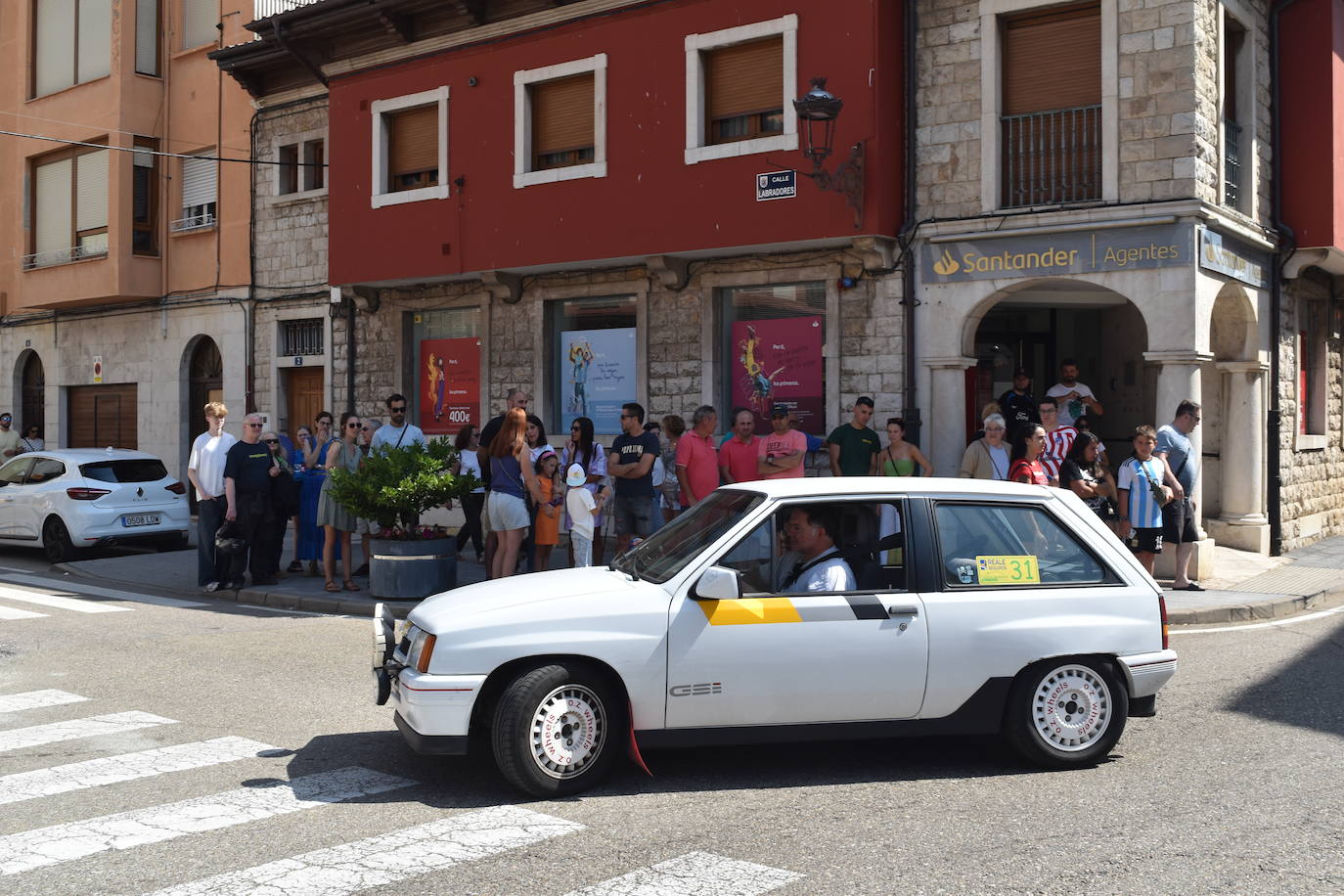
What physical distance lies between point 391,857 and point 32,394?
25068 millimetres

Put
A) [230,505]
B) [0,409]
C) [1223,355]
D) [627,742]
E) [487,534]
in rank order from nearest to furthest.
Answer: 1. [627,742]
2. [487,534]
3. [230,505]
4. [1223,355]
5. [0,409]

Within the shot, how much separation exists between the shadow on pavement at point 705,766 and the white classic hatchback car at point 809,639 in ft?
0.72

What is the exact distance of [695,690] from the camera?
580 cm

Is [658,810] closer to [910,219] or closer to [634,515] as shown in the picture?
[634,515]

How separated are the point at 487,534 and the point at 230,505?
282cm

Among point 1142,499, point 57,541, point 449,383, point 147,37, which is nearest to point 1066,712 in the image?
point 1142,499

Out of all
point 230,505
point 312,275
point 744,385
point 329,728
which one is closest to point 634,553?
point 329,728

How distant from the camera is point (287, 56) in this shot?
20.4 meters

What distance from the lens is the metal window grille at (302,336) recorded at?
20719 millimetres

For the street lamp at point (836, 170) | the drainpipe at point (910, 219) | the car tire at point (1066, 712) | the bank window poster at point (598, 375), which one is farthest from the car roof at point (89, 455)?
the car tire at point (1066, 712)

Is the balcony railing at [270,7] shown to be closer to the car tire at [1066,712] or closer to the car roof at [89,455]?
the car roof at [89,455]

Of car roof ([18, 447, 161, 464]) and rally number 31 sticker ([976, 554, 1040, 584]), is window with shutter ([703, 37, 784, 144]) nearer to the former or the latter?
car roof ([18, 447, 161, 464])

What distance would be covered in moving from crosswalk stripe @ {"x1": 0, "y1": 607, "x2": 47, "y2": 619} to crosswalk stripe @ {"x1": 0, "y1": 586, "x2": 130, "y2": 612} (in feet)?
1.03

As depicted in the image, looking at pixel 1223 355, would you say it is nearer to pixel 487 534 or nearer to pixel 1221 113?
pixel 1221 113
